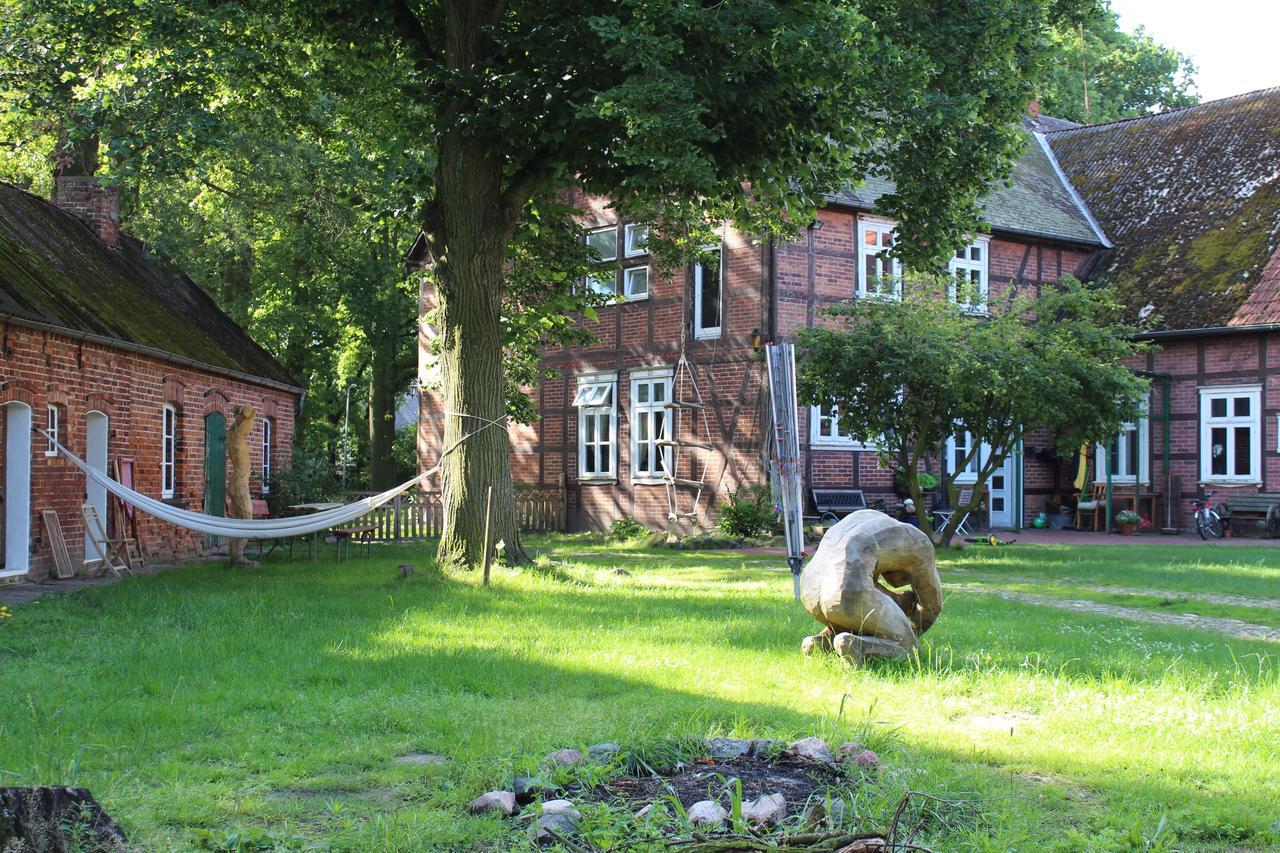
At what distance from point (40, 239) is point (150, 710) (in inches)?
468

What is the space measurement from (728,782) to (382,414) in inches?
1134

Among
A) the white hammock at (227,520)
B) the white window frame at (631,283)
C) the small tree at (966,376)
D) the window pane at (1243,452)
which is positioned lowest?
the white hammock at (227,520)

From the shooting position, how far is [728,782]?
4395mm

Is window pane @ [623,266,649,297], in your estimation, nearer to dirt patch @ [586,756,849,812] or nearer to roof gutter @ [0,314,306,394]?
roof gutter @ [0,314,306,394]

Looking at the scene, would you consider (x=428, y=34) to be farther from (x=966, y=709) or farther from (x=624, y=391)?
(x=966, y=709)

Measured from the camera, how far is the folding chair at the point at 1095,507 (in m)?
24.5

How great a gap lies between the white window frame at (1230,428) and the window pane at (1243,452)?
0.05 metres

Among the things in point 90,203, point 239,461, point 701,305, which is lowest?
point 239,461

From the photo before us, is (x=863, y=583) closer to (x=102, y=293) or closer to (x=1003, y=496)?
(x=102, y=293)

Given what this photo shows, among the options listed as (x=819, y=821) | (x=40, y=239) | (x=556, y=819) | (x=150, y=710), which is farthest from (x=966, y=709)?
(x=40, y=239)

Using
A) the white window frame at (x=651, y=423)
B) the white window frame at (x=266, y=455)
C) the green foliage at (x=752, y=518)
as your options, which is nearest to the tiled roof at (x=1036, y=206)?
the white window frame at (x=651, y=423)

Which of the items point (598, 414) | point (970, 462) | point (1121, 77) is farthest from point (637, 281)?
point (1121, 77)

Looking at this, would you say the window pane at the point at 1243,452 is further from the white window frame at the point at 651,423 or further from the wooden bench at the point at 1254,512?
the white window frame at the point at 651,423

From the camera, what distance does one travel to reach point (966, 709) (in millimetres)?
6367
